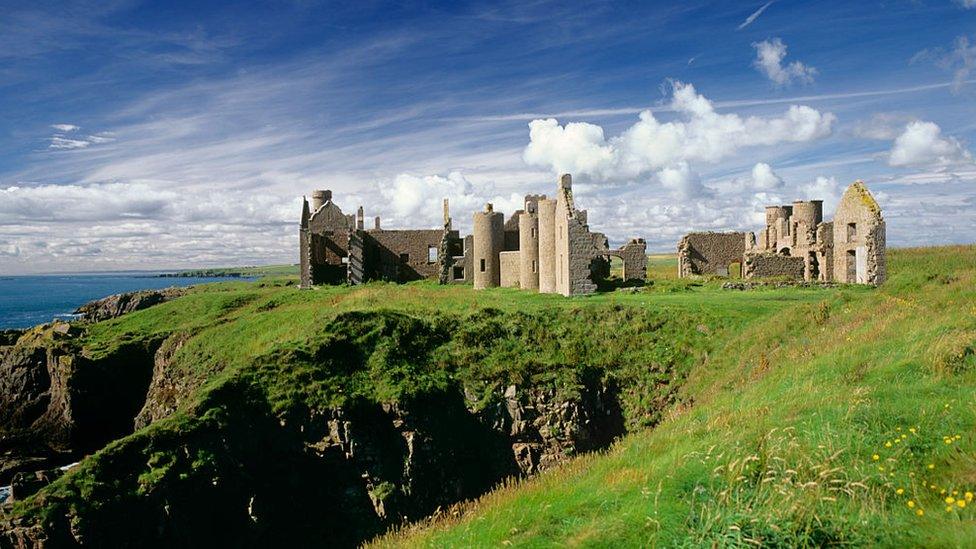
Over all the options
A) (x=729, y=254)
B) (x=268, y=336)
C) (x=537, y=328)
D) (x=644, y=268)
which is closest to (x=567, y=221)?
(x=537, y=328)

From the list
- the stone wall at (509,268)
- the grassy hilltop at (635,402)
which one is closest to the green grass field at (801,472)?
the grassy hilltop at (635,402)

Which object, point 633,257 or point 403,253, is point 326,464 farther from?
point 403,253

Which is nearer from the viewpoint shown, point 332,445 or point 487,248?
point 332,445

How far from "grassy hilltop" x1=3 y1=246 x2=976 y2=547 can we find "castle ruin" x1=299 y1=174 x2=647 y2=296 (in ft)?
10.9

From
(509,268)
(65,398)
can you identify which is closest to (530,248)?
(509,268)

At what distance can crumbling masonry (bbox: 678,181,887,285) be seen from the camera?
33.3 m

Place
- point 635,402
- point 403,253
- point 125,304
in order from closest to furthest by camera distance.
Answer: point 635,402, point 403,253, point 125,304

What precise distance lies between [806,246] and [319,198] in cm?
3882

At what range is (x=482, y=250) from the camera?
135 feet

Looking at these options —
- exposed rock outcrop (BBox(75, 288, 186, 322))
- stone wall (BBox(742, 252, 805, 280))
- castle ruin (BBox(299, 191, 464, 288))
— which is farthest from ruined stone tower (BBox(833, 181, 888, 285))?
exposed rock outcrop (BBox(75, 288, 186, 322))

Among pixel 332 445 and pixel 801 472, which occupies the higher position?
pixel 801 472

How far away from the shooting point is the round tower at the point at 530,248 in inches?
1465

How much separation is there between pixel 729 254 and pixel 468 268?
67.4 ft

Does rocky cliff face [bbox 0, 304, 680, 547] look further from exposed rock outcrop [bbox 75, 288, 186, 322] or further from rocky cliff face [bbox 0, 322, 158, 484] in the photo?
exposed rock outcrop [bbox 75, 288, 186, 322]
